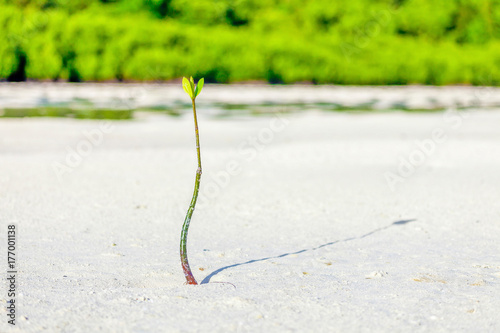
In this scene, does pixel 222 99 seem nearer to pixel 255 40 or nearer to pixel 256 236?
pixel 255 40

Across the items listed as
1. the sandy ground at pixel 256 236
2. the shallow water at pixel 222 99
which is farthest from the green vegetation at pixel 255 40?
the sandy ground at pixel 256 236

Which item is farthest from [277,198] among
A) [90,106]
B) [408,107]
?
[408,107]

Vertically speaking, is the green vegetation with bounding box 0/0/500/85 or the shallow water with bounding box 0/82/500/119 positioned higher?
the green vegetation with bounding box 0/0/500/85

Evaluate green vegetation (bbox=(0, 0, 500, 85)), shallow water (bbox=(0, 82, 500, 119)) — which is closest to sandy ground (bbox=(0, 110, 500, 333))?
shallow water (bbox=(0, 82, 500, 119))

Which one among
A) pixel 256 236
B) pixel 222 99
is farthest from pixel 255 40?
pixel 256 236

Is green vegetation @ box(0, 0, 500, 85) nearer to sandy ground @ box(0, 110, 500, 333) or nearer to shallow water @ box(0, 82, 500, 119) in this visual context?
shallow water @ box(0, 82, 500, 119)

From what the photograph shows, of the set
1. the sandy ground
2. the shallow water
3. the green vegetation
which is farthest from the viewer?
the green vegetation
